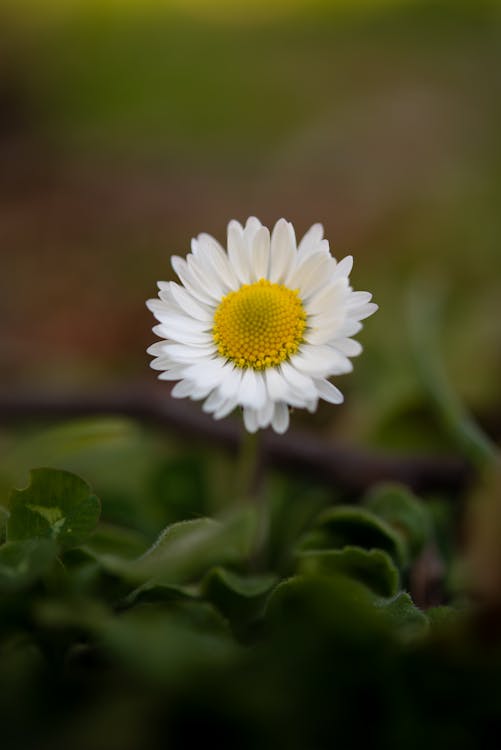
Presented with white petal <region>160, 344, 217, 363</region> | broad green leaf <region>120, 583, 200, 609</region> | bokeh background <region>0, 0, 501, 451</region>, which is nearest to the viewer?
broad green leaf <region>120, 583, 200, 609</region>

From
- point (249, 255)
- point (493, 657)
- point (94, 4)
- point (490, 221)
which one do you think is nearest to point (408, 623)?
point (493, 657)

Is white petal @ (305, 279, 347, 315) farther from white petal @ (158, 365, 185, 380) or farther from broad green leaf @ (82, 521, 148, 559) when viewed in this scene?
broad green leaf @ (82, 521, 148, 559)

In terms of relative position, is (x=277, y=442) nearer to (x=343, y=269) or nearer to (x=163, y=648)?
(x=343, y=269)

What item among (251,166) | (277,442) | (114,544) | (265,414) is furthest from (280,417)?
(251,166)

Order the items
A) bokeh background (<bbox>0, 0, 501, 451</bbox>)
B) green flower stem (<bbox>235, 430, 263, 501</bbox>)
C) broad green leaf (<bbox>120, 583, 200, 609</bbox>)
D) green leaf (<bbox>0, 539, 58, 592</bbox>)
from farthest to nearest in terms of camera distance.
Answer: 1. bokeh background (<bbox>0, 0, 501, 451</bbox>)
2. green flower stem (<bbox>235, 430, 263, 501</bbox>)
3. broad green leaf (<bbox>120, 583, 200, 609</bbox>)
4. green leaf (<bbox>0, 539, 58, 592</bbox>)

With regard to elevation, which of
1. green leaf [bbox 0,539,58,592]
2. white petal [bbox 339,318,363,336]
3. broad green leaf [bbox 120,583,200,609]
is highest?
white petal [bbox 339,318,363,336]

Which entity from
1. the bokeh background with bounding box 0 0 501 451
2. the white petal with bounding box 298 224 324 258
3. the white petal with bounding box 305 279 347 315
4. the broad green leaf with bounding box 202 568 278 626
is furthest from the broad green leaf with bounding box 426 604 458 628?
the bokeh background with bounding box 0 0 501 451
